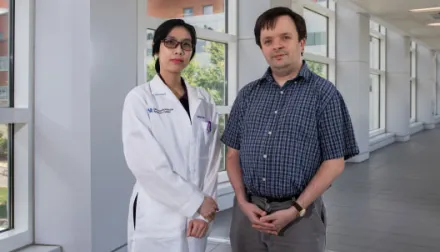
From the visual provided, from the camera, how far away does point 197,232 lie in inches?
75.6

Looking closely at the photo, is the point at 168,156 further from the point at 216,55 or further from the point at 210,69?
the point at 216,55

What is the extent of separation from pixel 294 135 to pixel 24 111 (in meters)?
1.97

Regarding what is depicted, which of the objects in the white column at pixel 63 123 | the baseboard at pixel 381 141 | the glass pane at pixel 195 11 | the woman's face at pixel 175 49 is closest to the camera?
the woman's face at pixel 175 49

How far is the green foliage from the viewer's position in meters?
5.23

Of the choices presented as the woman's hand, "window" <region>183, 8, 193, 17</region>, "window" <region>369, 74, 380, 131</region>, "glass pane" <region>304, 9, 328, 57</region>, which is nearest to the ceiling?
"glass pane" <region>304, 9, 328, 57</region>

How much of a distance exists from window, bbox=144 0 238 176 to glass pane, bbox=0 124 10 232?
7.85 ft

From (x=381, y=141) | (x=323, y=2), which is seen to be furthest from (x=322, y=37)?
(x=381, y=141)

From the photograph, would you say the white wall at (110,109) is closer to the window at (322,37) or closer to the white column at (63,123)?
the white column at (63,123)

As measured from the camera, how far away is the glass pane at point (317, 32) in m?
9.00

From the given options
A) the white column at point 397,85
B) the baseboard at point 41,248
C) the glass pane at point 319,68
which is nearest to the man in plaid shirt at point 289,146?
the baseboard at point 41,248

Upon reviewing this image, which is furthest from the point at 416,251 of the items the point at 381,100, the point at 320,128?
the point at 381,100

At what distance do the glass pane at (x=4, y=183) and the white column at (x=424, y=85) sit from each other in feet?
53.9

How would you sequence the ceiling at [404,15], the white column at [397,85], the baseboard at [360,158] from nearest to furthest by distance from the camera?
the ceiling at [404,15], the baseboard at [360,158], the white column at [397,85]

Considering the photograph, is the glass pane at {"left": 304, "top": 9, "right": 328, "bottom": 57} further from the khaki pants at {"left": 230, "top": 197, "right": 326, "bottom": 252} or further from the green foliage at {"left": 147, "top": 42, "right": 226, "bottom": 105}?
the khaki pants at {"left": 230, "top": 197, "right": 326, "bottom": 252}
